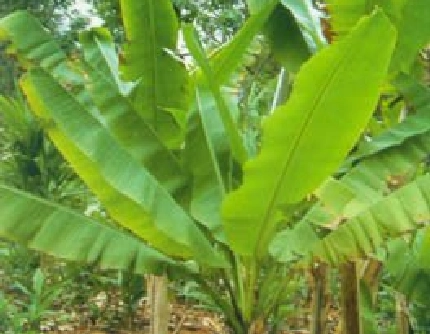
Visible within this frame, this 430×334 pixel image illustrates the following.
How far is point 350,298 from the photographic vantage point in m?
2.52

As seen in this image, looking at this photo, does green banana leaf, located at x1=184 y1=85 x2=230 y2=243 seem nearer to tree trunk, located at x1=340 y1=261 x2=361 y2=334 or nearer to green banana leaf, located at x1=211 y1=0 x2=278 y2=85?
green banana leaf, located at x1=211 y1=0 x2=278 y2=85

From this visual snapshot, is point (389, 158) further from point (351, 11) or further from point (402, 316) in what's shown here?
point (402, 316)

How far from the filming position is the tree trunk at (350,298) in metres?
2.52

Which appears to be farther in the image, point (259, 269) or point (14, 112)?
point (14, 112)

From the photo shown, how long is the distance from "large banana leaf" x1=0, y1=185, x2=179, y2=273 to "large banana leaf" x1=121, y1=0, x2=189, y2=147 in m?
0.54

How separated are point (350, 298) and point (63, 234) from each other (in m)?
0.95

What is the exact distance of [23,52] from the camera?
2576 mm

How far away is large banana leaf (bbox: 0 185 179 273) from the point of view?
212cm

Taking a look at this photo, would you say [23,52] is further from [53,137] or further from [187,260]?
[187,260]

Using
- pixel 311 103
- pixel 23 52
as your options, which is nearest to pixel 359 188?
pixel 311 103

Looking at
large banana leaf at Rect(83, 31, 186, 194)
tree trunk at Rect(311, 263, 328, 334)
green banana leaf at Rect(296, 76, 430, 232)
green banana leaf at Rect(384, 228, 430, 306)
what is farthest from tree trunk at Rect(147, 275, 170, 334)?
green banana leaf at Rect(384, 228, 430, 306)

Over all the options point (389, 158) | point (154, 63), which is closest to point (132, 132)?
point (154, 63)

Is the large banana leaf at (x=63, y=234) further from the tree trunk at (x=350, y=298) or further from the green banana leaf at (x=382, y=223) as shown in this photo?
the tree trunk at (x=350, y=298)

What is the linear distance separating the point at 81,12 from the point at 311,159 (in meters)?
8.52
